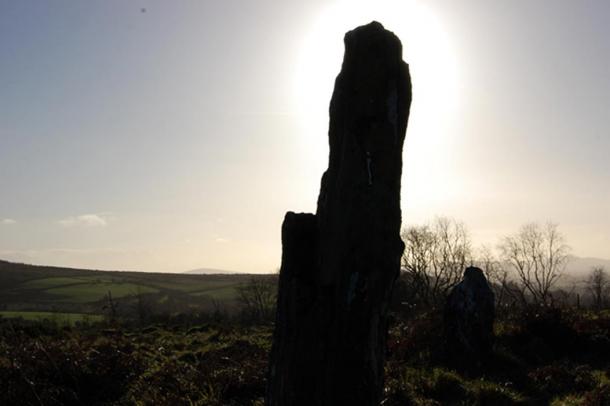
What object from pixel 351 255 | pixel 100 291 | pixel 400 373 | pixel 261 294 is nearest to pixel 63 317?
pixel 261 294

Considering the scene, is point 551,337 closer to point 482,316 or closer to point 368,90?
point 482,316

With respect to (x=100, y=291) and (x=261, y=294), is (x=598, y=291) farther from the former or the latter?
(x=100, y=291)

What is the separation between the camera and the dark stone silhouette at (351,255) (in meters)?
6.41

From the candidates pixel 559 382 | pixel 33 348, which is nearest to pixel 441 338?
pixel 559 382

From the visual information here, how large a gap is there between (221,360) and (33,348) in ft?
16.5

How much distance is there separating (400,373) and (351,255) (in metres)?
6.40

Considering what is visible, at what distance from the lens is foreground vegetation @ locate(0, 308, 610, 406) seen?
1016 centimetres

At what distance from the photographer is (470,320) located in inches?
548

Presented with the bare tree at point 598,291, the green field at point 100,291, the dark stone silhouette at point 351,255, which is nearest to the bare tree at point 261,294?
the green field at point 100,291

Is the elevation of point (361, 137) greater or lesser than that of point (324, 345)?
greater

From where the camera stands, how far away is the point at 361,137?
262 inches

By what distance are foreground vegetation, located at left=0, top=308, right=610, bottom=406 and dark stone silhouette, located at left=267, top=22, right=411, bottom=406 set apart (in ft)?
11.5

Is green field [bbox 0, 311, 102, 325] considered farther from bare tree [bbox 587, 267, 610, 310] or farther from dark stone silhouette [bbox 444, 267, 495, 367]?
bare tree [bbox 587, 267, 610, 310]

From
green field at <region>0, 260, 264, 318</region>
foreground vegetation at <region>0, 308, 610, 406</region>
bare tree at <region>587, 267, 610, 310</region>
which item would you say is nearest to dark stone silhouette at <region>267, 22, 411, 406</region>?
foreground vegetation at <region>0, 308, 610, 406</region>
